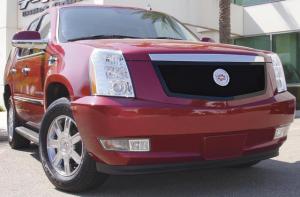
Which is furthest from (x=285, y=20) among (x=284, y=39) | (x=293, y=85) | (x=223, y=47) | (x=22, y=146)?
(x=223, y=47)

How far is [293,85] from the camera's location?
679 inches

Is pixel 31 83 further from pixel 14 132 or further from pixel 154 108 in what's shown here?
pixel 154 108

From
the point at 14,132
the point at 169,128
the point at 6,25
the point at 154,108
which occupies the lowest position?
the point at 14,132

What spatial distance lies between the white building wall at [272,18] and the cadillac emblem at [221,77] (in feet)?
46.0

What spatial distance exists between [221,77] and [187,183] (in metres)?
1.22

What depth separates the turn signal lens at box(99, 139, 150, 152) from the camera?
393cm

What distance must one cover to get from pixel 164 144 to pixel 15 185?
5.84 ft

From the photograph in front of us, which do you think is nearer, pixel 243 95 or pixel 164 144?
pixel 164 144

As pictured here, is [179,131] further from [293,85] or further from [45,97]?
[293,85]

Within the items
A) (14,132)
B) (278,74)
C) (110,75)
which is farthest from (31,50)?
(278,74)

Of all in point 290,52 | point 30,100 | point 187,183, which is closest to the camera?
point 187,183

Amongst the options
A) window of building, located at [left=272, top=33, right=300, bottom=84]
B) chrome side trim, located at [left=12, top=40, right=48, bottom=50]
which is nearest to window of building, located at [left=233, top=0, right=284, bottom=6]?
window of building, located at [left=272, top=33, right=300, bottom=84]

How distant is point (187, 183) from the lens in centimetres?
492

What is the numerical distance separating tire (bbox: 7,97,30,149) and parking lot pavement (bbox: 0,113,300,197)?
88cm
